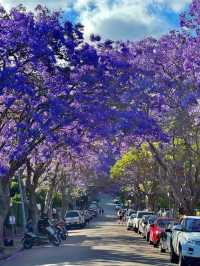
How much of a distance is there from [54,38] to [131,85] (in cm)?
531

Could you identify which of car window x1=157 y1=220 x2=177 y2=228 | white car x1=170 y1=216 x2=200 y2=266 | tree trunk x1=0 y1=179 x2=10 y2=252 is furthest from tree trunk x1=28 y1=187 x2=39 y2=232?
white car x1=170 y1=216 x2=200 y2=266

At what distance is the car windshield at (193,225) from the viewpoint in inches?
832

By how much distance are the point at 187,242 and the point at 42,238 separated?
16.9 metres

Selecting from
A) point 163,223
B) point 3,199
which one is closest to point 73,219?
point 163,223

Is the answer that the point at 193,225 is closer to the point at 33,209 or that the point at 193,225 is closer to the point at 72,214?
the point at 33,209

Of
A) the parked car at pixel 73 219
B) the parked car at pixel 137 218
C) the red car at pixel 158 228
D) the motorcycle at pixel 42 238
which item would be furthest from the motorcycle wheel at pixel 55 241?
the parked car at pixel 73 219

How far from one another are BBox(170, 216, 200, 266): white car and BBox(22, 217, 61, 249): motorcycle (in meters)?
12.1

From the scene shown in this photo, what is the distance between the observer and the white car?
19.7m

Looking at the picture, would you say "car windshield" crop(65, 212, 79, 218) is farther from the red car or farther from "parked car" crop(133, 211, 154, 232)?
the red car

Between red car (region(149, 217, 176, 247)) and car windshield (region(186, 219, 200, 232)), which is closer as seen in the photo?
car windshield (region(186, 219, 200, 232))

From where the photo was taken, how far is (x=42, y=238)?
35531 mm

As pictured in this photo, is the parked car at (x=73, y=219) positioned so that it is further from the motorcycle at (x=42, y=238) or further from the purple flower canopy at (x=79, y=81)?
the purple flower canopy at (x=79, y=81)

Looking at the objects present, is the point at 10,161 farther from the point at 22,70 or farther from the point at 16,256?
the point at 22,70

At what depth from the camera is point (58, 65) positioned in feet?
79.9
